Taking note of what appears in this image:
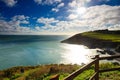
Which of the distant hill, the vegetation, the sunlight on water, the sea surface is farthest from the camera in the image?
the distant hill

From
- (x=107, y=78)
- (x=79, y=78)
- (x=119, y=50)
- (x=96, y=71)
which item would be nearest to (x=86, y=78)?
(x=79, y=78)

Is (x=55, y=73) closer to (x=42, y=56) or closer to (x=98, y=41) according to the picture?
(x=42, y=56)

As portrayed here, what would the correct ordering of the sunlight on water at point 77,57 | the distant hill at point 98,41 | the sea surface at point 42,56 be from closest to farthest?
the sea surface at point 42,56 → the sunlight on water at point 77,57 → the distant hill at point 98,41

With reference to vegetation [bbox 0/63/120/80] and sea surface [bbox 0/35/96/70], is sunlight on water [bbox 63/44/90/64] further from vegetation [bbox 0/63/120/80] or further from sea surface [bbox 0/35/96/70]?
vegetation [bbox 0/63/120/80]

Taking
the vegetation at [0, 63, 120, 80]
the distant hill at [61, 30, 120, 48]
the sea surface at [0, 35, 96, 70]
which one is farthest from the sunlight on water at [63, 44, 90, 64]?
the vegetation at [0, 63, 120, 80]

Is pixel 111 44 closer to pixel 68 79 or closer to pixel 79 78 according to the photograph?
pixel 79 78

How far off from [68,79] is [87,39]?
112178 mm

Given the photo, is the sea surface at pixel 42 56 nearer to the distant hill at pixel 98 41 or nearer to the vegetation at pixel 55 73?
the distant hill at pixel 98 41

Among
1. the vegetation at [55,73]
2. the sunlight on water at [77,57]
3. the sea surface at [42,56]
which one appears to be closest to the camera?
the vegetation at [55,73]

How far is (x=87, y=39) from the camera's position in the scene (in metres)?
113

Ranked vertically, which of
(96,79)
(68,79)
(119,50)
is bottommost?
(119,50)

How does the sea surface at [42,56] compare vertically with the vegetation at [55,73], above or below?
below

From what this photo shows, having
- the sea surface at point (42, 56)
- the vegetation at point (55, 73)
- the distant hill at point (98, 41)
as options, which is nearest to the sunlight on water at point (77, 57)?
the sea surface at point (42, 56)

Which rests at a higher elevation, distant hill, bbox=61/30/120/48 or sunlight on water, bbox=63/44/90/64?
distant hill, bbox=61/30/120/48
